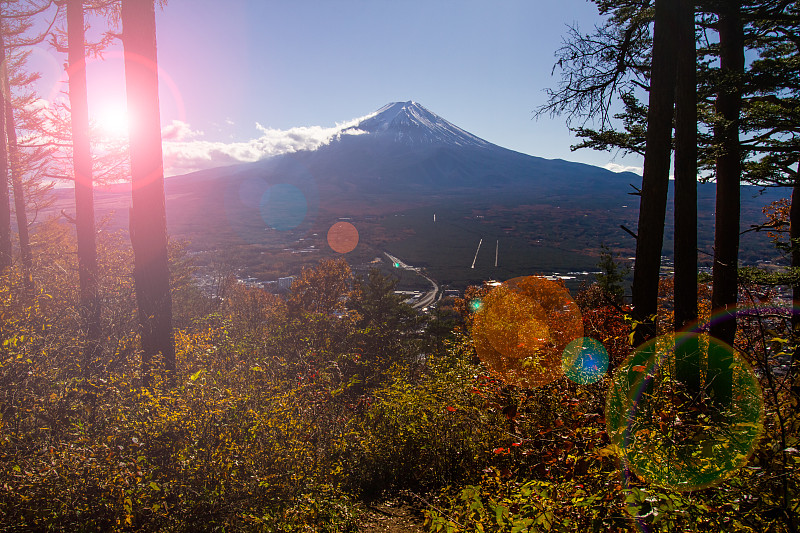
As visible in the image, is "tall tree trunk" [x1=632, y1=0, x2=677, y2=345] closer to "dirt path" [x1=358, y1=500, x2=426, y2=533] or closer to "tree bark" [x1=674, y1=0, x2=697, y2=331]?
"tree bark" [x1=674, y1=0, x2=697, y2=331]

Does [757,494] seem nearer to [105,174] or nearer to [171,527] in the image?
[171,527]

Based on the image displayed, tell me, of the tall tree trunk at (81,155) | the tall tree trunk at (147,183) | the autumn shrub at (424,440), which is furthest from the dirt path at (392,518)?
the tall tree trunk at (81,155)

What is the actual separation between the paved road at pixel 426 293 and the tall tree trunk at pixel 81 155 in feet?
135

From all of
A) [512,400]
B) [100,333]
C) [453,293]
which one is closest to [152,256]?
[100,333]

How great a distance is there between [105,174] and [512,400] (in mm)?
11091

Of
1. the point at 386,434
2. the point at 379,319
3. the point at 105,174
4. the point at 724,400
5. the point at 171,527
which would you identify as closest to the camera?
the point at 171,527

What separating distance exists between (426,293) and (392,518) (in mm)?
58531

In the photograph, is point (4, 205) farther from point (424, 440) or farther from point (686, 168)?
Result: point (686, 168)

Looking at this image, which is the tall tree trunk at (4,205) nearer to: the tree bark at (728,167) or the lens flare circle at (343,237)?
the tree bark at (728,167)

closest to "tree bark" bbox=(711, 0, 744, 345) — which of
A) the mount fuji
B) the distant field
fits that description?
the distant field

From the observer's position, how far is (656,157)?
5.21 m

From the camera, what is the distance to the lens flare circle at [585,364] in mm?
4043

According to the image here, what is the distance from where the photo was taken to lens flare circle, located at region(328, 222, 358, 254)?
96625mm

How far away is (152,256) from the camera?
5762 millimetres
